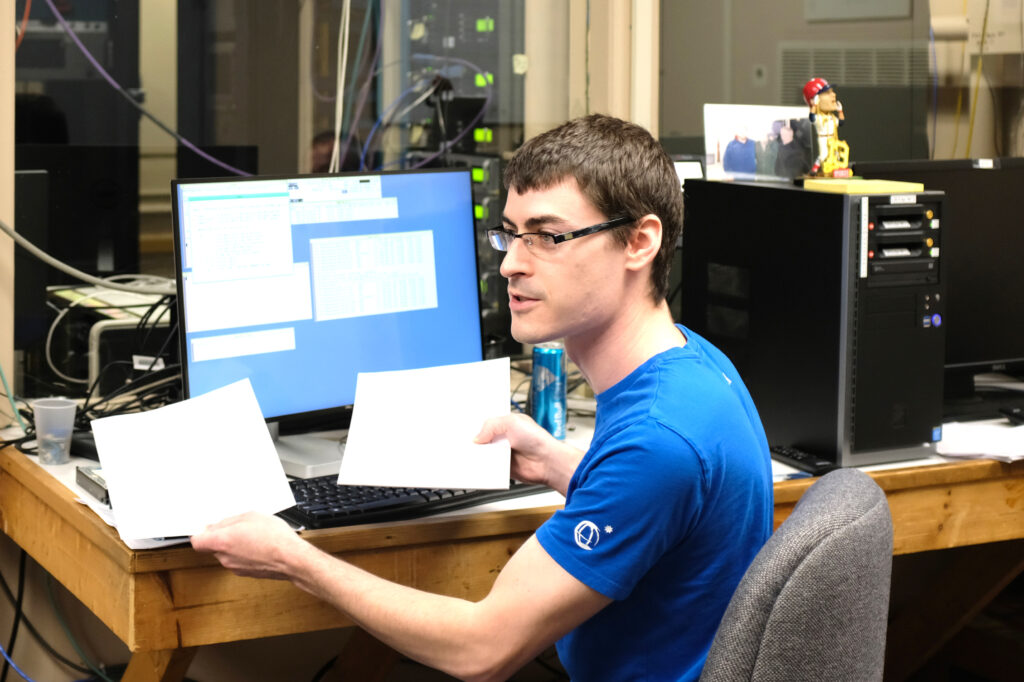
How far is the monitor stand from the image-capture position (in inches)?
66.9

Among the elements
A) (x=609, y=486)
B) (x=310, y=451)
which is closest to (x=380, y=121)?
(x=310, y=451)

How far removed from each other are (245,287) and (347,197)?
0.22 meters

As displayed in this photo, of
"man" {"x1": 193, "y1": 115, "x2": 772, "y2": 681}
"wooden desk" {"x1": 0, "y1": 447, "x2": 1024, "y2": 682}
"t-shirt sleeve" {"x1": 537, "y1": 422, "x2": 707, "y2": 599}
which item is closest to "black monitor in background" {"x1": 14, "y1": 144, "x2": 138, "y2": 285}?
"wooden desk" {"x1": 0, "y1": 447, "x2": 1024, "y2": 682}

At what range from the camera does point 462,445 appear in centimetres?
143

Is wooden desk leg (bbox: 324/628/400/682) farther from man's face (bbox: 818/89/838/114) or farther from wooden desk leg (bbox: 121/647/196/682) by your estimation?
man's face (bbox: 818/89/838/114)

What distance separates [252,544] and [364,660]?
85 cm

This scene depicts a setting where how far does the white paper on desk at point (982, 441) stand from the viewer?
1.84m

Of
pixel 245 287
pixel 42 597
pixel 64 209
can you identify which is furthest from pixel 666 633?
pixel 64 209

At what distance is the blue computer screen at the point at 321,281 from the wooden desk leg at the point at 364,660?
50 cm

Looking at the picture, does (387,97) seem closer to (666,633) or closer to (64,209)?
(64,209)

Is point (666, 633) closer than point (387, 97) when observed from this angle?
Yes

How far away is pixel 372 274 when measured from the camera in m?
1.78

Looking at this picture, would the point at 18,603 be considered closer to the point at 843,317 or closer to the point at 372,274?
the point at 372,274

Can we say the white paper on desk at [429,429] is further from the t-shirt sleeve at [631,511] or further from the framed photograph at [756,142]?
the framed photograph at [756,142]
